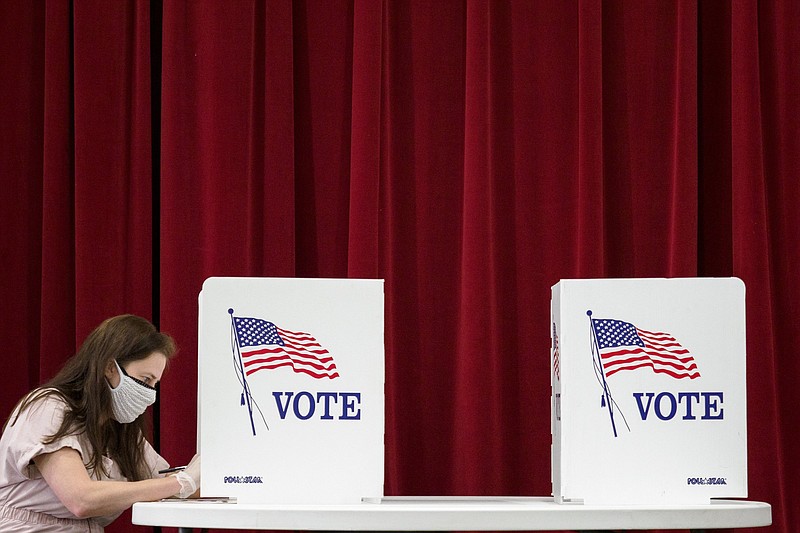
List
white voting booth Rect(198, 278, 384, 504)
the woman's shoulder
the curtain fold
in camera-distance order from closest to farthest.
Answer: white voting booth Rect(198, 278, 384, 504), the woman's shoulder, the curtain fold

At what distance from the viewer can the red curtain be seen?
2.58m

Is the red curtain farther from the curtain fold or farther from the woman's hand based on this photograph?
the woman's hand

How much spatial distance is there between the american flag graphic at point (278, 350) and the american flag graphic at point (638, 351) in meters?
0.44

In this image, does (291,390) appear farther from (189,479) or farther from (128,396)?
(128,396)

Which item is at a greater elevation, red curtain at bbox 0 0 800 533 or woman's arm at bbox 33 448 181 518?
red curtain at bbox 0 0 800 533

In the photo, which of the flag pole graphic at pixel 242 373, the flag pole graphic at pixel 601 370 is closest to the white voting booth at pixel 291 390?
the flag pole graphic at pixel 242 373

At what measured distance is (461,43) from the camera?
2725 mm

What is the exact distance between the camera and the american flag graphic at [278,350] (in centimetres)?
156

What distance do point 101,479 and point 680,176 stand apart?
5.35ft

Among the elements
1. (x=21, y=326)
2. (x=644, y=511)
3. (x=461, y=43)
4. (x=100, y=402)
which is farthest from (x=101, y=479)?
(x=461, y=43)

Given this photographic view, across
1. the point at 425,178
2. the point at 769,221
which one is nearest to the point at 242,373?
the point at 425,178

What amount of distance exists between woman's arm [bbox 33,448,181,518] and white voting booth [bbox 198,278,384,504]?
0.26 meters

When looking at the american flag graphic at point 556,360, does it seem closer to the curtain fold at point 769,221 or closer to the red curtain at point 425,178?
the red curtain at point 425,178

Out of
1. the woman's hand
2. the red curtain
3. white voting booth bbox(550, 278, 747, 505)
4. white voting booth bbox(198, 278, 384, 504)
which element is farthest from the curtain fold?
the woman's hand
